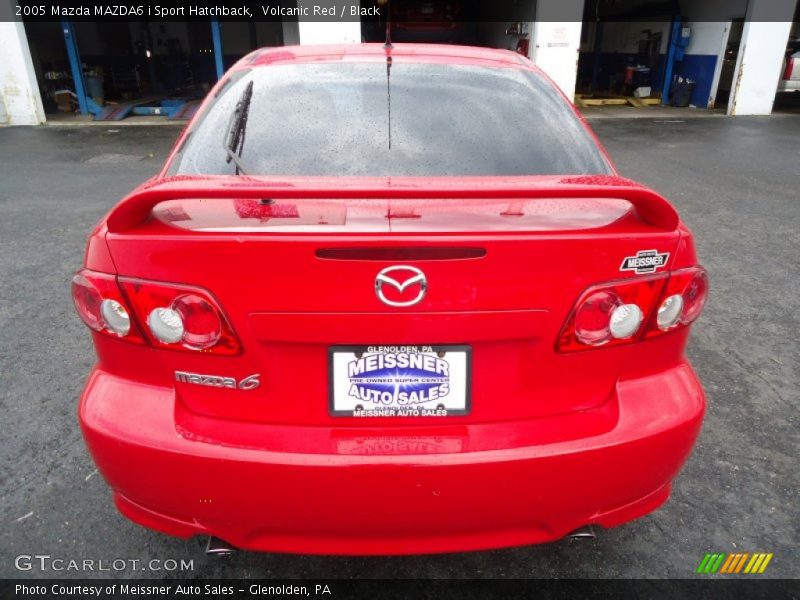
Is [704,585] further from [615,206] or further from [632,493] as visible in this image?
[615,206]

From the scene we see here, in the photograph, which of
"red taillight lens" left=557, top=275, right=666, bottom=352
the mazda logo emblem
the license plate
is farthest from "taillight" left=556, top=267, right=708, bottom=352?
the mazda logo emblem

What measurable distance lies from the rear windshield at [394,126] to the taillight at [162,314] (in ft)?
1.96

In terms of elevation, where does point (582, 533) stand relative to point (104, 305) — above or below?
below

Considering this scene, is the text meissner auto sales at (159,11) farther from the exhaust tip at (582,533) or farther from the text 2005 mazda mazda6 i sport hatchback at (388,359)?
the exhaust tip at (582,533)

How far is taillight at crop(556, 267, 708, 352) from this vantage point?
4.87ft

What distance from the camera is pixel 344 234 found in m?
1.39

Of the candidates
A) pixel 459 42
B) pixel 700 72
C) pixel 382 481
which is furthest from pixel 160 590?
pixel 700 72

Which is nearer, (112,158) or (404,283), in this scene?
(404,283)

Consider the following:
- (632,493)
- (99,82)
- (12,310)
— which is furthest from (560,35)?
(632,493)

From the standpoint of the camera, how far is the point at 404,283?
54.5 inches

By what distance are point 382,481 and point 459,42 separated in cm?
1673

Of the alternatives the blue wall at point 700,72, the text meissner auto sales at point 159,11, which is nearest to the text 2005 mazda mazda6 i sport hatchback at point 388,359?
the text meissner auto sales at point 159,11

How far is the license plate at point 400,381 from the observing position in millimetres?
1454

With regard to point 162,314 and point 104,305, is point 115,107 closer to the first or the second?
point 104,305
